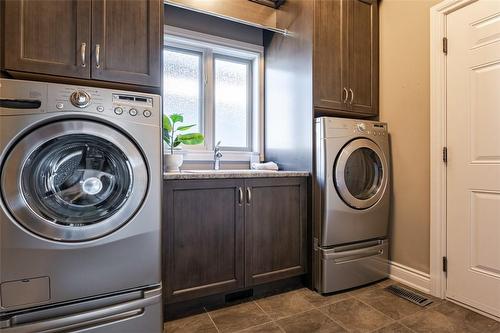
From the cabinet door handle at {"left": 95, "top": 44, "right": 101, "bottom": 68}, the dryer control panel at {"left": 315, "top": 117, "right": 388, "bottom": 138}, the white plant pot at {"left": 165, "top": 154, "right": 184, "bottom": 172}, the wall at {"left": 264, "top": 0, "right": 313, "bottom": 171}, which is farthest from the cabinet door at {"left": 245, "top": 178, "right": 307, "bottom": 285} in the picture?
the cabinet door handle at {"left": 95, "top": 44, "right": 101, "bottom": 68}

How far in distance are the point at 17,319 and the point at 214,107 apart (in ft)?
6.62

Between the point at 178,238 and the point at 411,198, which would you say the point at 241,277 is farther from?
A: the point at 411,198

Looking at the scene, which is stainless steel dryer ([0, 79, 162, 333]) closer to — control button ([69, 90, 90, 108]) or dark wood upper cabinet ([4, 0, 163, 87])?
control button ([69, 90, 90, 108])

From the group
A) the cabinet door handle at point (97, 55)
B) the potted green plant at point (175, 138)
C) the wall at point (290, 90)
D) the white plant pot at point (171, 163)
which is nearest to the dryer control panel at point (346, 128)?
the wall at point (290, 90)

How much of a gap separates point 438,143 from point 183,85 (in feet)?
6.99

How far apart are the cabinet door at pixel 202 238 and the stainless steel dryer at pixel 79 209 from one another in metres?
0.17

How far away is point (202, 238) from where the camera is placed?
1.72 metres

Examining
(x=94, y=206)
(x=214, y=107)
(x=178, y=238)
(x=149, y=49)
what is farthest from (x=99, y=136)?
(x=214, y=107)

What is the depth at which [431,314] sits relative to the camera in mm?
1722

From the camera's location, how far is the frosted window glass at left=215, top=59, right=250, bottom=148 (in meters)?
2.69

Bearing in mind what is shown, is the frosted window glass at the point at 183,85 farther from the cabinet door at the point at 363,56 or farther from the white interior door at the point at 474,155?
the white interior door at the point at 474,155

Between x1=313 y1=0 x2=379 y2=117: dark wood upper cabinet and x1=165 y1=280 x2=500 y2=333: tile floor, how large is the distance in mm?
1425

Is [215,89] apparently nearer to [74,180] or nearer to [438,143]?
[74,180]

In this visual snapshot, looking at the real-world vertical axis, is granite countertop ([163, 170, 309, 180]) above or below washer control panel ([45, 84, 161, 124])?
below
